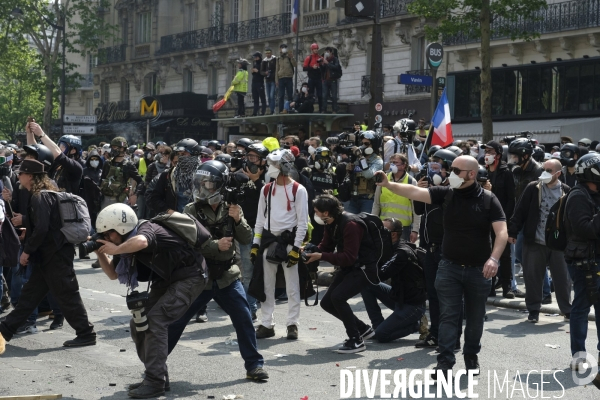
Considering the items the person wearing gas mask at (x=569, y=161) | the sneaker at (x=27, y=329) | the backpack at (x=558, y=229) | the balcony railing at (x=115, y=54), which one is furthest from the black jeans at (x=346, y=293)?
the balcony railing at (x=115, y=54)

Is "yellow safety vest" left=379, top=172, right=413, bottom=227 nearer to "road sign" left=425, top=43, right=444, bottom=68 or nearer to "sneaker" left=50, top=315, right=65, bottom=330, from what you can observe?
"sneaker" left=50, top=315, right=65, bottom=330

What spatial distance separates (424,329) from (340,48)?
28.2 metres

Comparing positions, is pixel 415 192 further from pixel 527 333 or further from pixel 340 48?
pixel 340 48

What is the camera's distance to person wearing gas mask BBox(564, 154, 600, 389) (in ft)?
27.0

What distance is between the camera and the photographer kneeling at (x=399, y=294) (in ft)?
32.3

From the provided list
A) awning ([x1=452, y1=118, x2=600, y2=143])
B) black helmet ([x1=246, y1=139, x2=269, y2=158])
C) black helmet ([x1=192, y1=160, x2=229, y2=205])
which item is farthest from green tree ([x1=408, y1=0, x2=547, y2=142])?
black helmet ([x1=192, y1=160, x2=229, y2=205])

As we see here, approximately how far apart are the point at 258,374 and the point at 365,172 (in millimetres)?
5690

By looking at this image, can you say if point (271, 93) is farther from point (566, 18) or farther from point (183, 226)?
point (183, 226)

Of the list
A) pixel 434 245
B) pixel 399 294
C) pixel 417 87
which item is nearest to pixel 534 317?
pixel 399 294

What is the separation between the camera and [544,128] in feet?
94.1

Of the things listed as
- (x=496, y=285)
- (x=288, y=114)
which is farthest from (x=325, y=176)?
(x=288, y=114)

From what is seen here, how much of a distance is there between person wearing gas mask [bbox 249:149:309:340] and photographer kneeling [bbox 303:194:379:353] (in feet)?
1.77

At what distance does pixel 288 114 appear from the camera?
92.1ft

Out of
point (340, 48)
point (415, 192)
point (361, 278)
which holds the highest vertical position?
point (340, 48)
